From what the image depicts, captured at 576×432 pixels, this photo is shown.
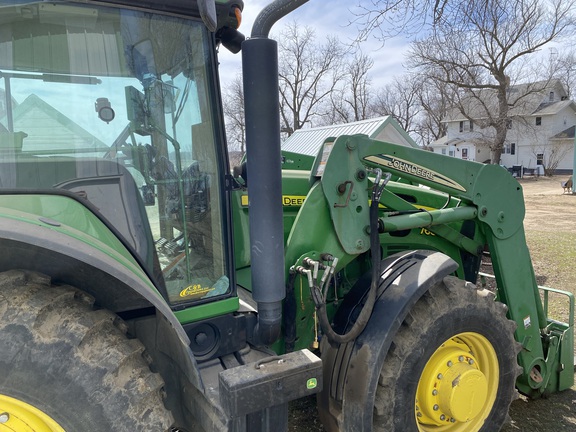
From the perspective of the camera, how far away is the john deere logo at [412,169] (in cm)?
272

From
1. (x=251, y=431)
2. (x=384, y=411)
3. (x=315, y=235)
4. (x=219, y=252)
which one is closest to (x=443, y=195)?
(x=315, y=235)

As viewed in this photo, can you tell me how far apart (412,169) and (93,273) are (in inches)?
76.7

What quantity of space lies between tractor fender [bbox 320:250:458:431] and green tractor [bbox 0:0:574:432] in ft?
0.04

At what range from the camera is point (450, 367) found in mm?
2561

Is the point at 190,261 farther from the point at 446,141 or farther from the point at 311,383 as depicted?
the point at 446,141

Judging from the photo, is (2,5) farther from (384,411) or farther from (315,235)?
(384,411)

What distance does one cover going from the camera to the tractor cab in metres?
1.71

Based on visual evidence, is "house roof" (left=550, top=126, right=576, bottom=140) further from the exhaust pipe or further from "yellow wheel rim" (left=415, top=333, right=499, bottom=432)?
the exhaust pipe

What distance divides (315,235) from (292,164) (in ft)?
5.99

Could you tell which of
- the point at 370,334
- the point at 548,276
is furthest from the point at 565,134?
the point at 370,334

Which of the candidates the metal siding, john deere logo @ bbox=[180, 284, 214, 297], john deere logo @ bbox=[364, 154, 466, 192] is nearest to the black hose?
john deere logo @ bbox=[180, 284, 214, 297]

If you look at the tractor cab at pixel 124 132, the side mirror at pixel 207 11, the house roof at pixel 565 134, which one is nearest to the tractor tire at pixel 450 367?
the tractor cab at pixel 124 132

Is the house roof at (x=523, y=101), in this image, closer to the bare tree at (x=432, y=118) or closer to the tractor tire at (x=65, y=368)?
the bare tree at (x=432, y=118)

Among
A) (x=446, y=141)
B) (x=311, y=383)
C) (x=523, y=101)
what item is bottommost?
(x=311, y=383)
